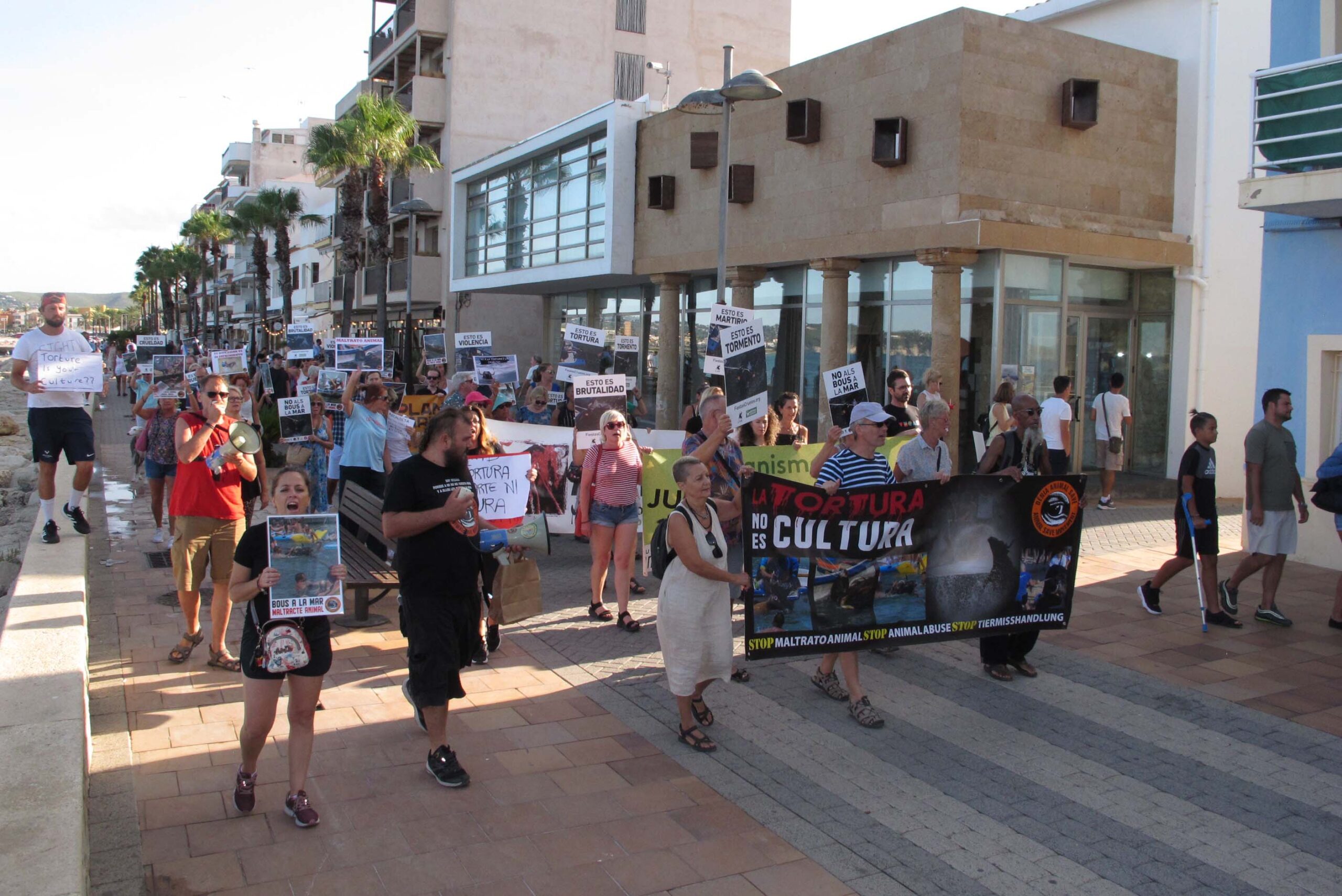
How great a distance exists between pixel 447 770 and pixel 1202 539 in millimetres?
5953

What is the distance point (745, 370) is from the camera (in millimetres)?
9258

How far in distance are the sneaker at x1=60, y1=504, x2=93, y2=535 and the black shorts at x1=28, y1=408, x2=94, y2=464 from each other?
0.44m

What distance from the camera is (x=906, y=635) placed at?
20.2 ft

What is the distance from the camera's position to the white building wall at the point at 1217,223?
15.3m

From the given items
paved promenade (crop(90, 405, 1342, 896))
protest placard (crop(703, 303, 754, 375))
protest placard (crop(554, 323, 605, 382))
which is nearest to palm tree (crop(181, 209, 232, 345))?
protest placard (crop(554, 323, 605, 382))

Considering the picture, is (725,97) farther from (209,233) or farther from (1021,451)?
(209,233)

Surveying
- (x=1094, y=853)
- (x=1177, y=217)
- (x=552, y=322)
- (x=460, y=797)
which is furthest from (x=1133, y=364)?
(x=552, y=322)

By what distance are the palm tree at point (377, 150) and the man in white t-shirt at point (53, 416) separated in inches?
951

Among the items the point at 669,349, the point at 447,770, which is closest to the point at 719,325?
the point at 447,770

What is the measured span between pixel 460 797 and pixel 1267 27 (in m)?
15.5

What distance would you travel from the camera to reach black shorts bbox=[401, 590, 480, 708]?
196 inches

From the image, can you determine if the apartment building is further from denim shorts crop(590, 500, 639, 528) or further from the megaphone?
the megaphone

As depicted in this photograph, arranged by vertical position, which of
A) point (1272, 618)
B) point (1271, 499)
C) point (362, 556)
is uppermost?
point (1271, 499)

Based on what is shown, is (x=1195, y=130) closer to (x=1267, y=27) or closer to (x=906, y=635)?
(x=1267, y=27)
